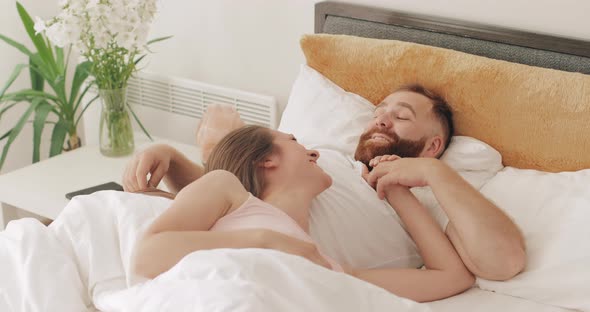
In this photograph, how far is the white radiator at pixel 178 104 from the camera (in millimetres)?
2869

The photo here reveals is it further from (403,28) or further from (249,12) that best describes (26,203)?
(403,28)

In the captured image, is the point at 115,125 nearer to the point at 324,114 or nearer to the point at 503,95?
the point at 324,114

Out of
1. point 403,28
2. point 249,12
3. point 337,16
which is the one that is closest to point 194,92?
A: point 249,12

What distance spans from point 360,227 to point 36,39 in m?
1.58

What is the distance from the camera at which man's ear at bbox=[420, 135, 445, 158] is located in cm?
209

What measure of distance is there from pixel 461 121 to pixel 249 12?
959 millimetres

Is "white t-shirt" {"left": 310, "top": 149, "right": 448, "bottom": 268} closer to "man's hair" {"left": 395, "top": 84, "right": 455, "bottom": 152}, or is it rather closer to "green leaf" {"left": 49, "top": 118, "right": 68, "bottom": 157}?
"man's hair" {"left": 395, "top": 84, "right": 455, "bottom": 152}

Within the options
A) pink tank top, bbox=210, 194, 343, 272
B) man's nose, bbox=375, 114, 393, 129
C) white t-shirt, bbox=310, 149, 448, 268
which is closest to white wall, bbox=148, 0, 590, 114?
man's nose, bbox=375, 114, 393, 129

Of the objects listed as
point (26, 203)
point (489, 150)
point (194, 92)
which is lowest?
point (26, 203)

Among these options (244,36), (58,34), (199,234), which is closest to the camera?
(199,234)

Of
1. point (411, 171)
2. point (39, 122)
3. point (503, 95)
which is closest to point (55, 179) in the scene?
point (39, 122)

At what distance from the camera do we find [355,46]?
233 centimetres

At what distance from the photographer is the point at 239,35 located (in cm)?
287

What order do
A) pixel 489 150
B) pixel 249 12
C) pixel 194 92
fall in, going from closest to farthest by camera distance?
1. pixel 489 150
2. pixel 249 12
3. pixel 194 92
